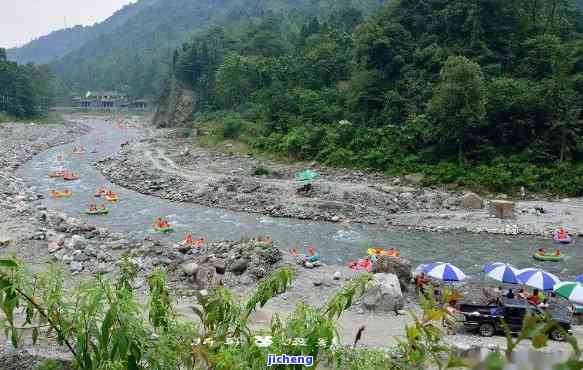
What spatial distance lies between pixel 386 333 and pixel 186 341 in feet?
27.6

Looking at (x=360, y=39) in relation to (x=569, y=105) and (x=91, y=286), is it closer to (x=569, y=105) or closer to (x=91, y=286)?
(x=569, y=105)

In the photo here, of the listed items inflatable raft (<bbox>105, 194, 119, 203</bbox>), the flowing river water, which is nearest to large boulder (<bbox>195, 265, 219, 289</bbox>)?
the flowing river water

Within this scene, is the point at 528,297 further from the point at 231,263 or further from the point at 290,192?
the point at 290,192

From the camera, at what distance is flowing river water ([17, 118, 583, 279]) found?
20203mm

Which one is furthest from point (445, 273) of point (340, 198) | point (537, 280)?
point (340, 198)

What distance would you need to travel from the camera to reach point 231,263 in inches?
699

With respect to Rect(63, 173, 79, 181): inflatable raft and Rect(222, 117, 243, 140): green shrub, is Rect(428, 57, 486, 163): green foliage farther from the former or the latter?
Rect(63, 173, 79, 181): inflatable raft

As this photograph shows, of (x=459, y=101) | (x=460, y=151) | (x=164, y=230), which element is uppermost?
(x=459, y=101)

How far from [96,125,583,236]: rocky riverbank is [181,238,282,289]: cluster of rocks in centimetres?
763

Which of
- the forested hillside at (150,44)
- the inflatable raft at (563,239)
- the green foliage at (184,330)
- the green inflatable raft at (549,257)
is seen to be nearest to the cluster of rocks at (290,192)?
the inflatable raft at (563,239)

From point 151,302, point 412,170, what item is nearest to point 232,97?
point 412,170

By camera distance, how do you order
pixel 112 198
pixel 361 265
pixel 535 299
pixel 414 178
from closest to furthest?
pixel 535 299
pixel 361 265
pixel 112 198
pixel 414 178

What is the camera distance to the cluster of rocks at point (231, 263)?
16.4 m

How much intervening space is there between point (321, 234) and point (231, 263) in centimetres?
684
